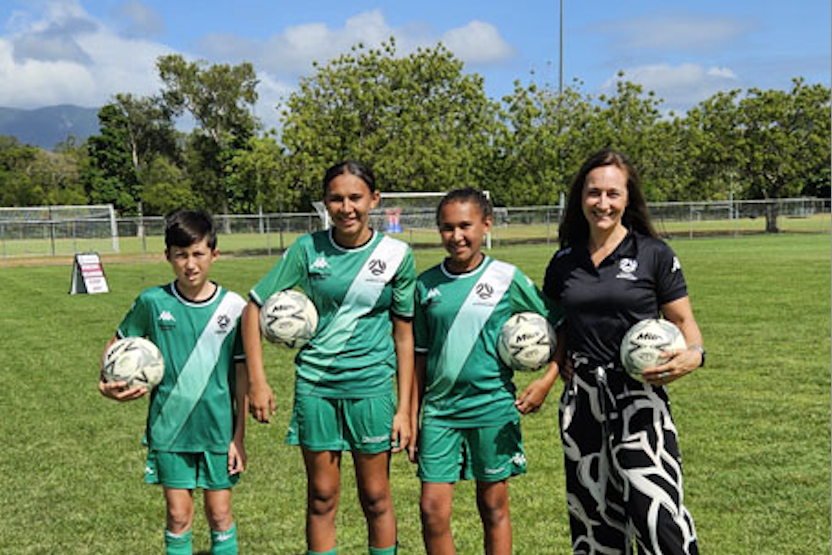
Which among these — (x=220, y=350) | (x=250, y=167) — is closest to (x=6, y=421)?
(x=220, y=350)

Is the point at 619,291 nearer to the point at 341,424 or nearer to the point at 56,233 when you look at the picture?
the point at 341,424

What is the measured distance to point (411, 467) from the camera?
18.7 ft

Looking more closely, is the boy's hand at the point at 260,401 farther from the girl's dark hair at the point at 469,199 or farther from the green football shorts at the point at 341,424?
the girl's dark hair at the point at 469,199

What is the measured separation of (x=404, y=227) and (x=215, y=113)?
37.8 meters

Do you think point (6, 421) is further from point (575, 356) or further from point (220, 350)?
point (575, 356)

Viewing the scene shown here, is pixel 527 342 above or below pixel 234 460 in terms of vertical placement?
above

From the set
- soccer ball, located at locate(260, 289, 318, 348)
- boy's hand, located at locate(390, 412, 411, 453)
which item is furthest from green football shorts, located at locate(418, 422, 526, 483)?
soccer ball, located at locate(260, 289, 318, 348)

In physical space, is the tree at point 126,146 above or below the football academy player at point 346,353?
above

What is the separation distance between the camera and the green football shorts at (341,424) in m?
3.47

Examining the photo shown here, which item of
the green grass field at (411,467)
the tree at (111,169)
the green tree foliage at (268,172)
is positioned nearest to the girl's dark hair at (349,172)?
the green grass field at (411,467)

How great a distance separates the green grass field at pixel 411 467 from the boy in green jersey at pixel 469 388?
98 cm

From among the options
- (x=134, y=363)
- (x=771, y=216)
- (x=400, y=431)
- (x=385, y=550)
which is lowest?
(x=385, y=550)

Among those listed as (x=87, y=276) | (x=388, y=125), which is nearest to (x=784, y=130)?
(x=388, y=125)

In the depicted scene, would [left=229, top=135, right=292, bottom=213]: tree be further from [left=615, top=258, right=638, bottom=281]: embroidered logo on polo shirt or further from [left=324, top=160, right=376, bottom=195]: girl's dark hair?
[left=615, top=258, right=638, bottom=281]: embroidered logo on polo shirt
